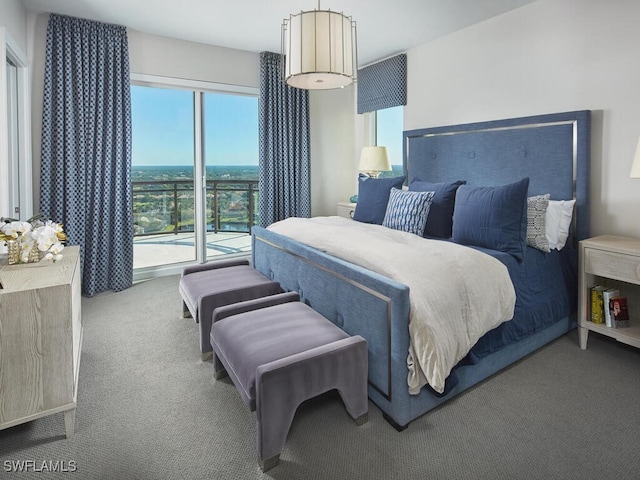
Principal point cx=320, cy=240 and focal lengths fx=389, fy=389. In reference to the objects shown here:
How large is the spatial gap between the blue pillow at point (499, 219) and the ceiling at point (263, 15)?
5.70 ft

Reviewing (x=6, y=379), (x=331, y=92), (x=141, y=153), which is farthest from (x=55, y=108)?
(x=331, y=92)

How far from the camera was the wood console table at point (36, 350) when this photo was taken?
1.61 meters

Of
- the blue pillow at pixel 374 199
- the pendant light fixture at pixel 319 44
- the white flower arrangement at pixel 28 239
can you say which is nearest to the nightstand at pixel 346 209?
the blue pillow at pixel 374 199

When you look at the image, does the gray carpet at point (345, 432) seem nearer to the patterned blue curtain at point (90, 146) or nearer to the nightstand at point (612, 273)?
the nightstand at point (612, 273)

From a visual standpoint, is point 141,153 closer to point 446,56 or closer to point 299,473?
point 446,56

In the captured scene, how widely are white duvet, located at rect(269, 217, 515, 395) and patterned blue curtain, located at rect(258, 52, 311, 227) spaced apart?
2.65 meters

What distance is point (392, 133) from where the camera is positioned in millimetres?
4953

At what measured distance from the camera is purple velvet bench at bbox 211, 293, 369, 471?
153 cm

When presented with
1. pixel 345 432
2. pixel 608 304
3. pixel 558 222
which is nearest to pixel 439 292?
A: pixel 345 432

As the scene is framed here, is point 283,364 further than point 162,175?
No

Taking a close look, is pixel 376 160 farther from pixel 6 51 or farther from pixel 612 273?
pixel 6 51

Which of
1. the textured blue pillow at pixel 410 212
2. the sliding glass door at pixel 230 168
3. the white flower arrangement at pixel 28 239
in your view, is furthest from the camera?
the sliding glass door at pixel 230 168

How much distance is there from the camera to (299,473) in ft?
5.10

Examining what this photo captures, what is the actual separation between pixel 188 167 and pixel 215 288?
8.09 ft
